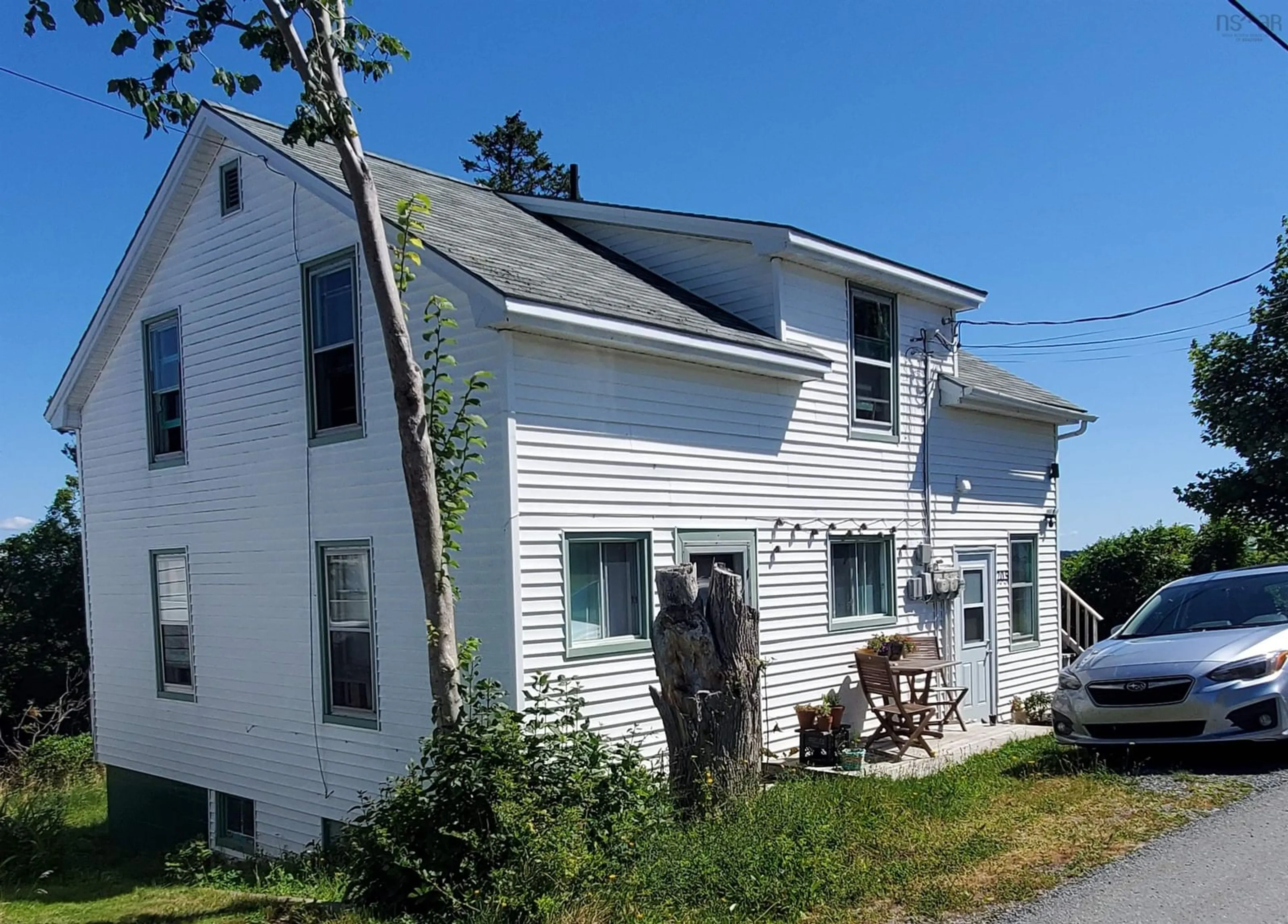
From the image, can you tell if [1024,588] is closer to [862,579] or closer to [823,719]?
[862,579]

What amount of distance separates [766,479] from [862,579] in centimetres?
215

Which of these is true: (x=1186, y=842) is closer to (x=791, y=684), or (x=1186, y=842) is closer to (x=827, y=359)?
(x=791, y=684)

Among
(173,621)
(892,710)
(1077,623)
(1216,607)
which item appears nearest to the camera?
(1216,607)

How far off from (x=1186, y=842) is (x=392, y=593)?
648cm

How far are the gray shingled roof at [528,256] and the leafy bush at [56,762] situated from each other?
10.7 meters

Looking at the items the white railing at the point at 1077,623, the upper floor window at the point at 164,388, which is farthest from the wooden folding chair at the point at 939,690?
the upper floor window at the point at 164,388

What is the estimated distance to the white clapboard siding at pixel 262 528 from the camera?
30.6ft

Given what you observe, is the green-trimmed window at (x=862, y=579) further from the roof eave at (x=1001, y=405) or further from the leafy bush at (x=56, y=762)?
the leafy bush at (x=56, y=762)

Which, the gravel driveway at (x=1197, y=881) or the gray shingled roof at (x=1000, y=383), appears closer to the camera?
the gravel driveway at (x=1197, y=881)

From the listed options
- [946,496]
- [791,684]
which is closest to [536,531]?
[791,684]

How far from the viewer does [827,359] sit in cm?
1154

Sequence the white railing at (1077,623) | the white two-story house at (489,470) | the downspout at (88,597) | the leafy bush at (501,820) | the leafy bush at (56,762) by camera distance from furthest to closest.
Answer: the white railing at (1077,623) → the leafy bush at (56,762) → the downspout at (88,597) → the white two-story house at (489,470) → the leafy bush at (501,820)

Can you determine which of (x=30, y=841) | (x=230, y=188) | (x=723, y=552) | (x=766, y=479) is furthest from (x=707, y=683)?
(x=30, y=841)

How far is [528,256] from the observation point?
1049 centimetres
